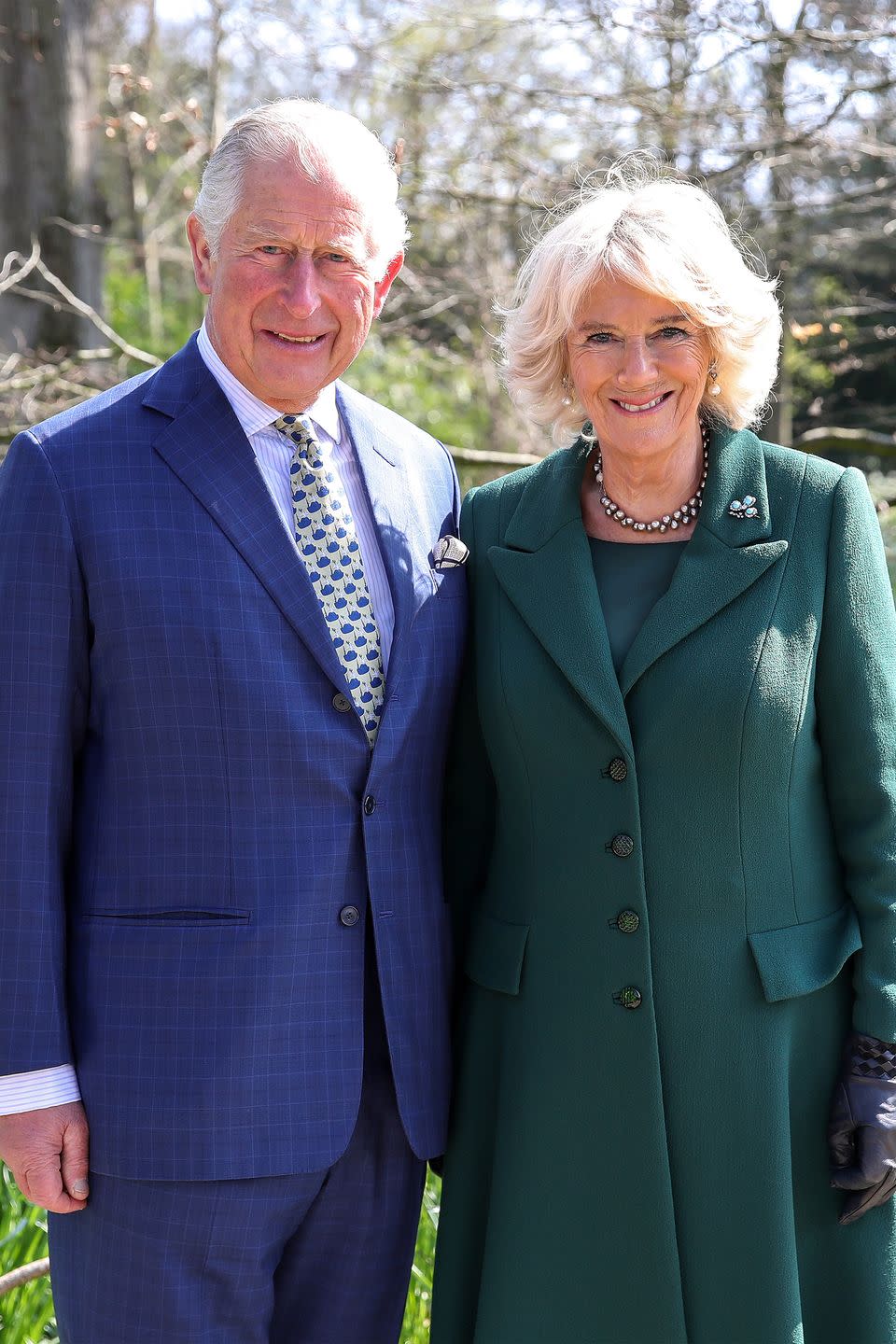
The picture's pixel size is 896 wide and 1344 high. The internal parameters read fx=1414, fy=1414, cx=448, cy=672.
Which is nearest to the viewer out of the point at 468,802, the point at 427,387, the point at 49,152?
the point at 468,802

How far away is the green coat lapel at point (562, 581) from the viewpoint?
2.13m

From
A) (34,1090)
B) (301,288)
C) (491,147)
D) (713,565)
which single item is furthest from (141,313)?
(34,1090)

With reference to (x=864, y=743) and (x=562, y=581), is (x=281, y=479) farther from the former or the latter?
(x=864, y=743)

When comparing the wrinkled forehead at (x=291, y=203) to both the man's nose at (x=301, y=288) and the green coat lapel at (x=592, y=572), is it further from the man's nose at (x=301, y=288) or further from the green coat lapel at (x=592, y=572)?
the green coat lapel at (x=592, y=572)

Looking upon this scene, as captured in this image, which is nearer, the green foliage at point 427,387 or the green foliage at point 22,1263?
the green foliage at point 22,1263

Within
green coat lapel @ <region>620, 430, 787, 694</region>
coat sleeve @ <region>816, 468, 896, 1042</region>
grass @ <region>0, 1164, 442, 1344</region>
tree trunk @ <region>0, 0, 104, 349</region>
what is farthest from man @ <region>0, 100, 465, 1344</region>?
tree trunk @ <region>0, 0, 104, 349</region>

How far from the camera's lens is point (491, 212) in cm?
552

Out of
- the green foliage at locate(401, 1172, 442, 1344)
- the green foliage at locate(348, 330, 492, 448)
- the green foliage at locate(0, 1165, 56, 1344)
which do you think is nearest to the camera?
the green foliage at locate(0, 1165, 56, 1344)

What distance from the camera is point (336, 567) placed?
7.11 ft

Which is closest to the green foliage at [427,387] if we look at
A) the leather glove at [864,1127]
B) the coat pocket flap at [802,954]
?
the coat pocket flap at [802,954]

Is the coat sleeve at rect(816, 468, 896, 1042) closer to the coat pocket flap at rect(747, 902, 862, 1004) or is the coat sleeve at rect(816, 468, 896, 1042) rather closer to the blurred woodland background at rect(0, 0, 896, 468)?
the coat pocket flap at rect(747, 902, 862, 1004)

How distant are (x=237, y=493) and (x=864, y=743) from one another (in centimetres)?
101

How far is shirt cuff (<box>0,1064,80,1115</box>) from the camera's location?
1979mm

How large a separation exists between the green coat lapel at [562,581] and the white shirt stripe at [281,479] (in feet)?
0.72
